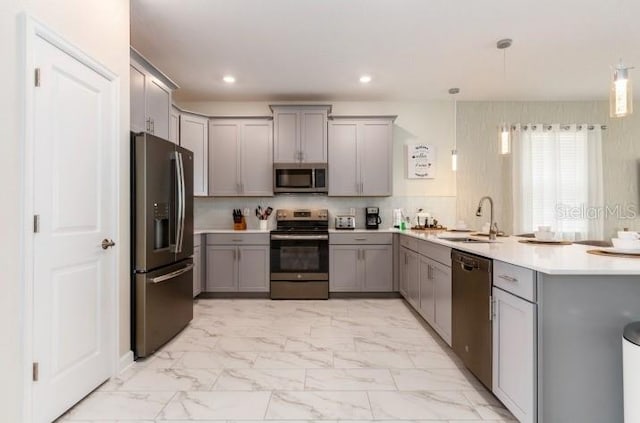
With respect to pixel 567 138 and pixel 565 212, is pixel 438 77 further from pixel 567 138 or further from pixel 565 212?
pixel 565 212

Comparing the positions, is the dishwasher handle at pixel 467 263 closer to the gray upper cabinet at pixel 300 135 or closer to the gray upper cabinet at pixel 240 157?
the gray upper cabinet at pixel 300 135

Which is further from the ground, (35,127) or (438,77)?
(438,77)

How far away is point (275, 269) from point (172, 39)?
2728 mm

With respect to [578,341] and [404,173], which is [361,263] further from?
[578,341]

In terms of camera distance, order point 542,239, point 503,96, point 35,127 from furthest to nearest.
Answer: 1. point 503,96
2. point 542,239
3. point 35,127

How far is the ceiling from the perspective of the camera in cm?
268

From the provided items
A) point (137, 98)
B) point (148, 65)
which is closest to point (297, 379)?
point (137, 98)

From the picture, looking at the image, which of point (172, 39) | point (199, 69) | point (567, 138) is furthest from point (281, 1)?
point (567, 138)

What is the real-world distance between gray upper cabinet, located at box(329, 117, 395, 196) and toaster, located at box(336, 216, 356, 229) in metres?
0.45

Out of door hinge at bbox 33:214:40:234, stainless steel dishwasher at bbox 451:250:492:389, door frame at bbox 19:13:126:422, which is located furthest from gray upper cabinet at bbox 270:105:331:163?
door hinge at bbox 33:214:40:234

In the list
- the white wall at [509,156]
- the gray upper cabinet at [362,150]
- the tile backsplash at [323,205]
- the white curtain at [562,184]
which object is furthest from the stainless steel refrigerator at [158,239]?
the white curtain at [562,184]

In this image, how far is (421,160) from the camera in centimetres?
494

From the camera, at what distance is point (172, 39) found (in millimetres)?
3139

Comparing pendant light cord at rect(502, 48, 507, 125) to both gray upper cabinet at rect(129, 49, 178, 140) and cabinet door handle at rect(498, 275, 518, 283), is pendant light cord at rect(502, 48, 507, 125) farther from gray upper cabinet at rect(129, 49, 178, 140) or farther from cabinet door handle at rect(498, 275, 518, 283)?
gray upper cabinet at rect(129, 49, 178, 140)
